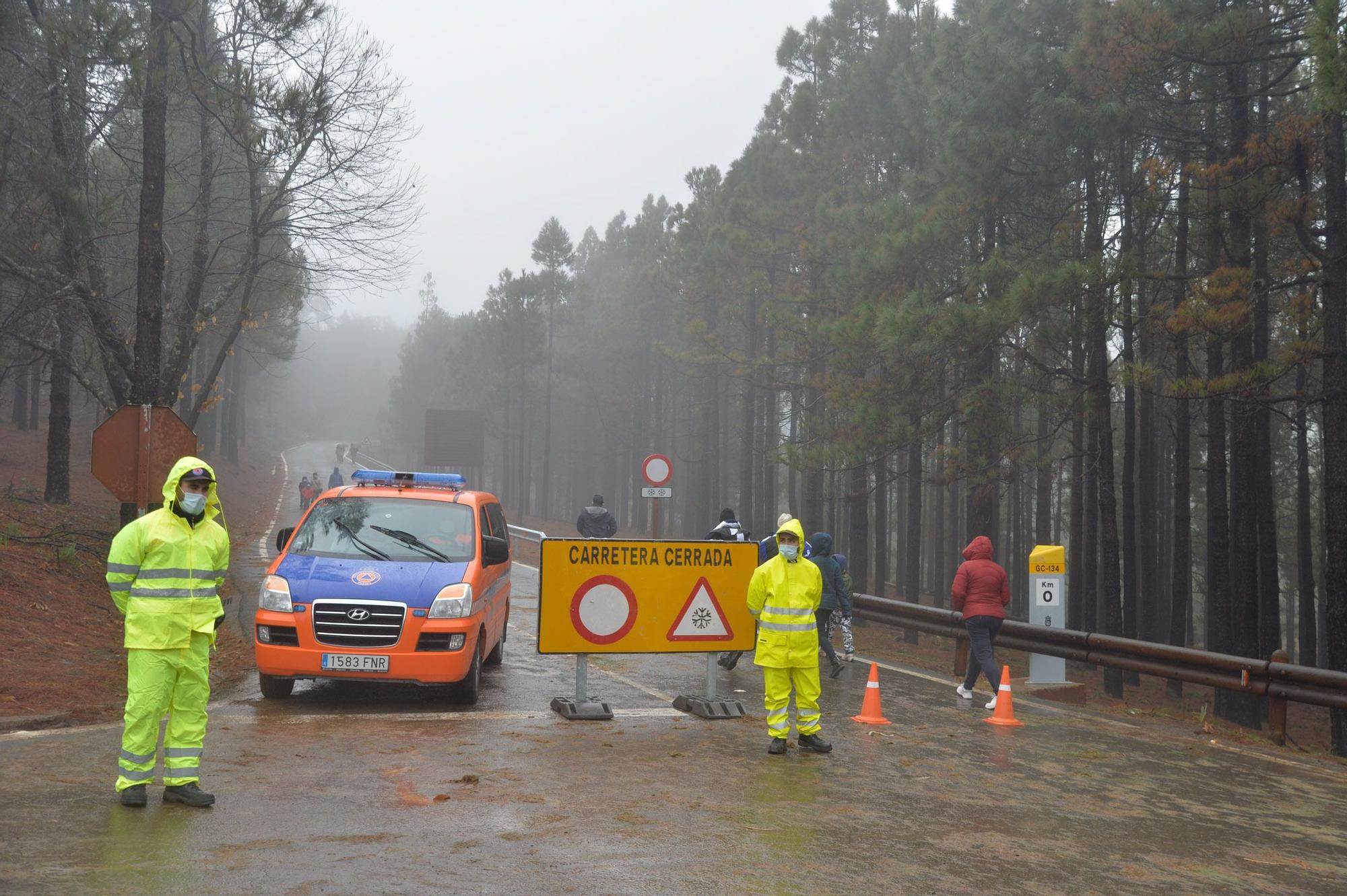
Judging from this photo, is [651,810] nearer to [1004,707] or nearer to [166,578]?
[166,578]

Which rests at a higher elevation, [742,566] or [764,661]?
[742,566]

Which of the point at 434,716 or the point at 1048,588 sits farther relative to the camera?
the point at 1048,588

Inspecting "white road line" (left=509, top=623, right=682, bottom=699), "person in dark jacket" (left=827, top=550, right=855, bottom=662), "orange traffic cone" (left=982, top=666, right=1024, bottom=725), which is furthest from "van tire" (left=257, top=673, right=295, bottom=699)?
"orange traffic cone" (left=982, top=666, right=1024, bottom=725)

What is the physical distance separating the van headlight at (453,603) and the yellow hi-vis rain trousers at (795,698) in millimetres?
2852

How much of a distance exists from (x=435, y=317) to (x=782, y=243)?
98178mm

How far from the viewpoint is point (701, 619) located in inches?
419

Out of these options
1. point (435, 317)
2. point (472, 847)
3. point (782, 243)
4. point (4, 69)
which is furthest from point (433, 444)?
point (435, 317)

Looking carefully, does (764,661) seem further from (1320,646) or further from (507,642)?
(1320,646)

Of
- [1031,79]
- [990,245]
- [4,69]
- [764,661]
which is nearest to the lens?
[764,661]

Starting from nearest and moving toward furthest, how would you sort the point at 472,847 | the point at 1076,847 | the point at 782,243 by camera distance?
the point at 472,847 → the point at 1076,847 → the point at 782,243

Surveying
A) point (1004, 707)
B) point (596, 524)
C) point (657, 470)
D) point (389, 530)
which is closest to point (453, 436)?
point (657, 470)

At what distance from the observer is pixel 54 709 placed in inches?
369

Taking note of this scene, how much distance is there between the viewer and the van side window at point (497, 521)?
1288cm

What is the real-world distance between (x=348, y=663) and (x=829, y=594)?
20.6 ft
